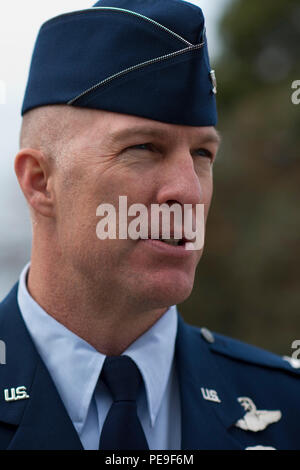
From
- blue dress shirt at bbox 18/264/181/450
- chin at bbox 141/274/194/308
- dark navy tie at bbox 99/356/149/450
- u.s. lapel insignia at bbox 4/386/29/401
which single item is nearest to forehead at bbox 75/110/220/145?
chin at bbox 141/274/194/308

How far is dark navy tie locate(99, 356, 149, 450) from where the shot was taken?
261 cm

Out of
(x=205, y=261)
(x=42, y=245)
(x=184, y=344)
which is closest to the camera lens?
(x=42, y=245)

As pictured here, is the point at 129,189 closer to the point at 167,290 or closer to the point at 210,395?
the point at 167,290

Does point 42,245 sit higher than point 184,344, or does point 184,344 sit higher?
point 42,245

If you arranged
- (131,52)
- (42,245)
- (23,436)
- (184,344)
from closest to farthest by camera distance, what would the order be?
(23,436)
(131,52)
(42,245)
(184,344)

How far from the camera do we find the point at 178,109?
270 cm

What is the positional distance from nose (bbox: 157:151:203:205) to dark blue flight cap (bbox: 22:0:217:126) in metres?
0.15

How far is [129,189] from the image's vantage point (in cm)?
263

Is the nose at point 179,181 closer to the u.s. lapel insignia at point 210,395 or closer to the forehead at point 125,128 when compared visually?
the forehead at point 125,128

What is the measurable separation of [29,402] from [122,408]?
1.16 ft


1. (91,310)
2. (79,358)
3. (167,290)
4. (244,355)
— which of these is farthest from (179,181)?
(244,355)
